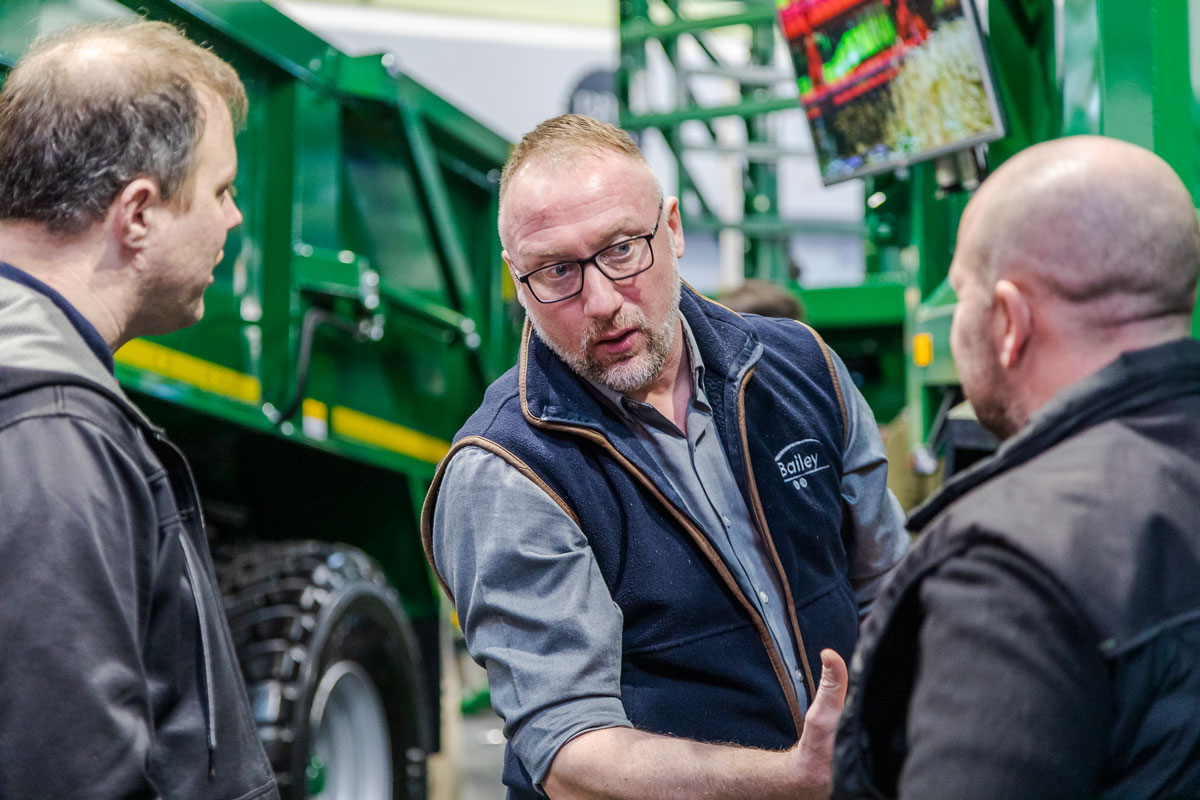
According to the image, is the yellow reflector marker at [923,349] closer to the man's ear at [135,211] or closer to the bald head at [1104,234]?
the bald head at [1104,234]

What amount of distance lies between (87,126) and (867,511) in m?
1.45

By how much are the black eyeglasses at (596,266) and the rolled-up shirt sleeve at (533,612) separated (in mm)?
329

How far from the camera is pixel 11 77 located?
1751 mm

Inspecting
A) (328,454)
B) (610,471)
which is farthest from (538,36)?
(610,471)

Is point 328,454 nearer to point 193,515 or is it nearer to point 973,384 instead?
point 193,515

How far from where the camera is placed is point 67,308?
1.67 meters

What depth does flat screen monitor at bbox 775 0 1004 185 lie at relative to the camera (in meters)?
3.04

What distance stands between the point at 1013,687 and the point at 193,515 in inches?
46.2

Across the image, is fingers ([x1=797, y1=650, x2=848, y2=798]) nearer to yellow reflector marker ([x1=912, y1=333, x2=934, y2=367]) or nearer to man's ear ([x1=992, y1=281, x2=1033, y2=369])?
man's ear ([x1=992, y1=281, x2=1033, y2=369])

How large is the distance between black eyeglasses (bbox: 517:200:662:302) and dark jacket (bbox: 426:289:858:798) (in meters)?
0.12

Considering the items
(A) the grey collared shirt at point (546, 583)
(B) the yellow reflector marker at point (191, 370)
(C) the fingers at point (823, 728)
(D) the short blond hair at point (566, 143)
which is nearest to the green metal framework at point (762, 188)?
(B) the yellow reflector marker at point (191, 370)

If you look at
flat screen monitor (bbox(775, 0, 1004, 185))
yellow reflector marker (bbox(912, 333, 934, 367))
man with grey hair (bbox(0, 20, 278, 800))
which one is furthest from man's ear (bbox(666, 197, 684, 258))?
yellow reflector marker (bbox(912, 333, 934, 367))

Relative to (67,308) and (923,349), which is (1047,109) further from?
(67,308)

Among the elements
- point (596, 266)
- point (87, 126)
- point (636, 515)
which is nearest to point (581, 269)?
point (596, 266)
